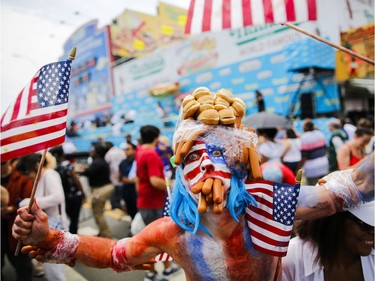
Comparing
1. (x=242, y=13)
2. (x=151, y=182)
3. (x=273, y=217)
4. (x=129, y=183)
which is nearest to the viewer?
(x=273, y=217)

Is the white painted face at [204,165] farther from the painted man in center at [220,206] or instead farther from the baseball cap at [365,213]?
the baseball cap at [365,213]

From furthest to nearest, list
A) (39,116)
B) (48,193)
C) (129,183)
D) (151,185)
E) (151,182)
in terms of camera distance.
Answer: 1. (129,183)
2. (151,185)
3. (151,182)
4. (48,193)
5. (39,116)

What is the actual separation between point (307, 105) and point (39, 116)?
387 inches

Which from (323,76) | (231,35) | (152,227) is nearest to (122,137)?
(231,35)

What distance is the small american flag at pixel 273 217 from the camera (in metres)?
1.28

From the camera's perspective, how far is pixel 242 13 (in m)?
2.47

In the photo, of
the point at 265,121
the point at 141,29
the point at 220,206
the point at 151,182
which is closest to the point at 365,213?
the point at 220,206

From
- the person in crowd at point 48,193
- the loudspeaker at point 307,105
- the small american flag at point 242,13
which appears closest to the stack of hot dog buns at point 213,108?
the small american flag at point 242,13

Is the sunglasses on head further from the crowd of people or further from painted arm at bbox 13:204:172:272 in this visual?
painted arm at bbox 13:204:172:272

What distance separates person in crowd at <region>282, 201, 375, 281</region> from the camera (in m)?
1.53

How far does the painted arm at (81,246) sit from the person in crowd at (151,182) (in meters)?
1.91

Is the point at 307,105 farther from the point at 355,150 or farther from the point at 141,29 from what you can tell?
the point at 141,29

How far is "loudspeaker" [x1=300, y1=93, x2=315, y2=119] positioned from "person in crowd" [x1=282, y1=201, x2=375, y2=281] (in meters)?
8.98

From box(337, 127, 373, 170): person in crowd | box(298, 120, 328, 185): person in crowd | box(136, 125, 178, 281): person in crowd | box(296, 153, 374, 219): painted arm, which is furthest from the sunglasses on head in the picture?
box(298, 120, 328, 185): person in crowd
